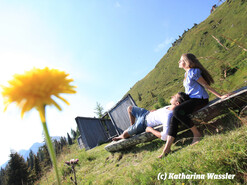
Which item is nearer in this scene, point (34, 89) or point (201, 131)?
point (34, 89)

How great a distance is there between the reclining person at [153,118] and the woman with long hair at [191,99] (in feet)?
0.50

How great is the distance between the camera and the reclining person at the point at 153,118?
9.36 feet

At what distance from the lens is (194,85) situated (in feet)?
9.32

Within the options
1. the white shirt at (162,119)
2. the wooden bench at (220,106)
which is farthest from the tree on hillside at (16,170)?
the wooden bench at (220,106)

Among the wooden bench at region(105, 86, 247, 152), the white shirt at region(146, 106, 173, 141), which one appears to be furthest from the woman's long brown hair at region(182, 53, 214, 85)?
the white shirt at region(146, 106, 173, 141)

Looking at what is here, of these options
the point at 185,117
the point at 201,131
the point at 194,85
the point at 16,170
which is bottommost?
the point at 201,131

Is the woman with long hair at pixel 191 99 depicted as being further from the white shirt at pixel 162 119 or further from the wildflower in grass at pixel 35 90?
the wildflower in grass at pixel 35 90

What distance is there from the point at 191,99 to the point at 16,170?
26.2 m

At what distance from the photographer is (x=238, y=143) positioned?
1.45m

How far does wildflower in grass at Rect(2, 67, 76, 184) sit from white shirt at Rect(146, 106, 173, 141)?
247 cm

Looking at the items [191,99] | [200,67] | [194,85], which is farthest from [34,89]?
[200,67]

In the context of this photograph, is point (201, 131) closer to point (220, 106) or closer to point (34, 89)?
point (220, 106)

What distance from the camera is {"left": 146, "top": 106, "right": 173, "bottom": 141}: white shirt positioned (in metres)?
2.80

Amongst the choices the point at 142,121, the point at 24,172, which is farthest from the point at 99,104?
the point at 142,121
